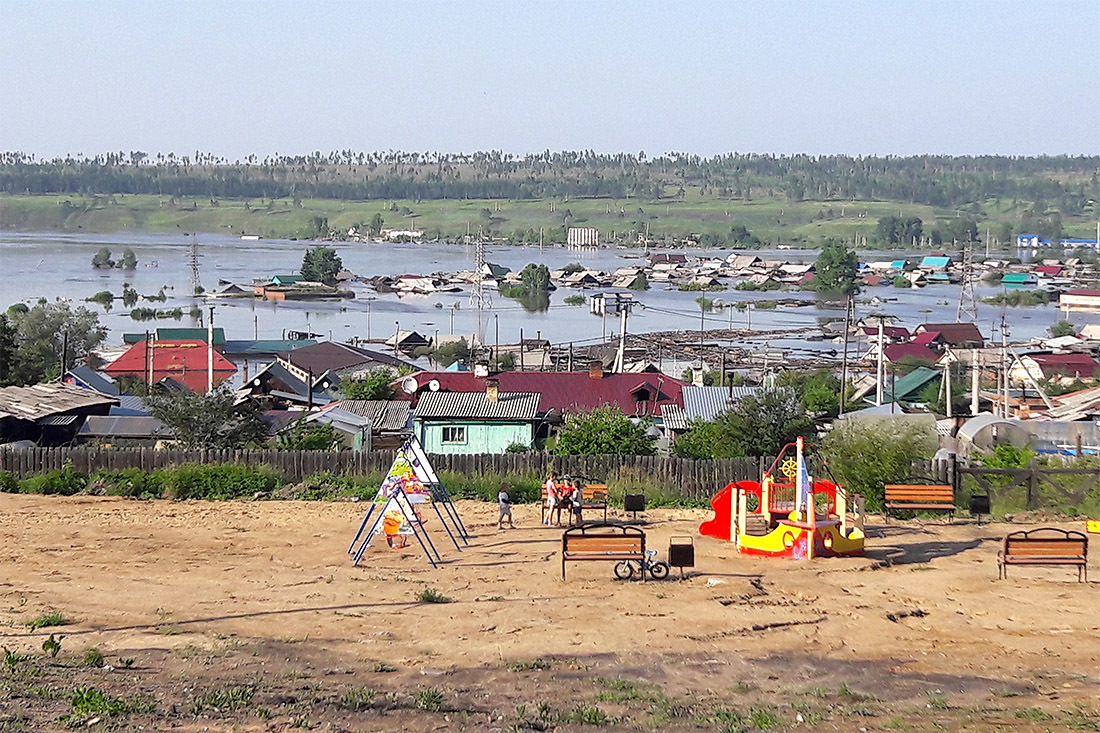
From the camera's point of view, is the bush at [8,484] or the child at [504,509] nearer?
the child at [504,509]

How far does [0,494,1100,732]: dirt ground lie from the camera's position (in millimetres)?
7152

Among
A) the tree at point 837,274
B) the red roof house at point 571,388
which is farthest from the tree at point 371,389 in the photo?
the tree at point 837,274

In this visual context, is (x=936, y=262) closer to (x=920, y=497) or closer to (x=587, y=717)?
(x=920, y=497)

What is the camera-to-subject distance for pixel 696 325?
2761 inches

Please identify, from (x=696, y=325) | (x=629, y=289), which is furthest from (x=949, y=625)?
(x=629, y=289)

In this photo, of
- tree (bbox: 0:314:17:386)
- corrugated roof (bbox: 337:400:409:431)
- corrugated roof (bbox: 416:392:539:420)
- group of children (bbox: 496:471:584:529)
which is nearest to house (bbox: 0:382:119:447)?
corrugated roof (bbox: 337:400:409:431)

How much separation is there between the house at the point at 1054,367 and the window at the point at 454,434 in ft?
80.2

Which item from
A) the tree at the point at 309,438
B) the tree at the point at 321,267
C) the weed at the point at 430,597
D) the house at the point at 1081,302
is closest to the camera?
the weed at the point at 430,597

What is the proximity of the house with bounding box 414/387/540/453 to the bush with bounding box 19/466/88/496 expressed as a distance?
22.4 feet

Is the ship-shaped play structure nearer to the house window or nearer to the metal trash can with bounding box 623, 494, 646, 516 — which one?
the metal trash can with bounding box 623, 494, 646, 516

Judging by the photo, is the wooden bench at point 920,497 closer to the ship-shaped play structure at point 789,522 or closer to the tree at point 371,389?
the ship-shaped play structure at point 789,522

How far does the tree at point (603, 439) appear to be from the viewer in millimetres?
21109

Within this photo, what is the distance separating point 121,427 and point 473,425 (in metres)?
6.84

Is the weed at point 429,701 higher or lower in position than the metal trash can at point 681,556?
higher
